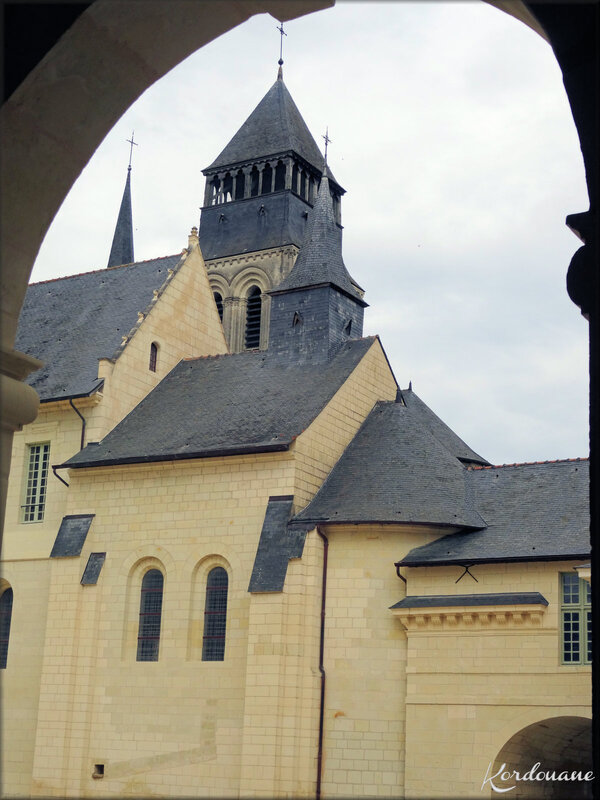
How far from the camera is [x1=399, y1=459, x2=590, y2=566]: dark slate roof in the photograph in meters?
21.7

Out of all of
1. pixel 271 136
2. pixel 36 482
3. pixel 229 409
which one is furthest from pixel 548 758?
pixel 271 136

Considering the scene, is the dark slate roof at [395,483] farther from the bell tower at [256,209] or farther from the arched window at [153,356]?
the bell tower at [256,209]

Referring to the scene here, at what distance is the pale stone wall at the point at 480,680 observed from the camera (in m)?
20.7

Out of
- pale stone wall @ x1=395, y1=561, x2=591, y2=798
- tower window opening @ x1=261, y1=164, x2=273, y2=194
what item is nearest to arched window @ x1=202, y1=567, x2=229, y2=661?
pale stone wall @ x1=395, y1=561, x2=591, y2=798

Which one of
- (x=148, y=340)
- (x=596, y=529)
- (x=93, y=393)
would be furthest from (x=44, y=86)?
(x=148, y=340)

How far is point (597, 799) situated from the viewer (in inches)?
160

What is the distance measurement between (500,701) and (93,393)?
12.7 m

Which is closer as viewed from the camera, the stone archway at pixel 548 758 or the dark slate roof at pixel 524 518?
the stone archway at pixel 548 758

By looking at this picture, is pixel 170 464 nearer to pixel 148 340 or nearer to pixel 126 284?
pixel 148 340

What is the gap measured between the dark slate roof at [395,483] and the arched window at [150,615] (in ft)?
13.6

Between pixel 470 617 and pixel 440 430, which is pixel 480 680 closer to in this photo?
pixel 470 617

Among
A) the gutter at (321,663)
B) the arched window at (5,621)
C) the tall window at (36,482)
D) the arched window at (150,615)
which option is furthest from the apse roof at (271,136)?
the gutter at (321,663)

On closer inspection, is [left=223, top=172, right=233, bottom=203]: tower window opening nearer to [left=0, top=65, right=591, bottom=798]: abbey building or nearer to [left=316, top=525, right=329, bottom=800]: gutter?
[left=0, top=65, right=591, bottom=798]: abbey building

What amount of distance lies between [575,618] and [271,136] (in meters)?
36.4
